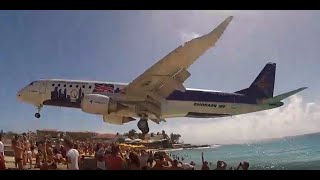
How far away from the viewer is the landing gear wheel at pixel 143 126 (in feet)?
23.6

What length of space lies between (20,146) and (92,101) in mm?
1695

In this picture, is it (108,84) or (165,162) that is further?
(108,84)

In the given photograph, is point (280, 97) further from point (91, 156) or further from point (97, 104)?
point (97, 104)

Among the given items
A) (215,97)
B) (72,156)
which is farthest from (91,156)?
(215,97)

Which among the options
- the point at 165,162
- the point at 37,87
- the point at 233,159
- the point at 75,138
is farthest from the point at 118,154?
the point at 37,87

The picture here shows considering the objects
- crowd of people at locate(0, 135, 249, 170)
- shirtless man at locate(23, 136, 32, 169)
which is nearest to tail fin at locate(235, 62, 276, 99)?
crowd of people at locate(0, 135, 249, 170)

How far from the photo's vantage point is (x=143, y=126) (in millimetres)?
7383

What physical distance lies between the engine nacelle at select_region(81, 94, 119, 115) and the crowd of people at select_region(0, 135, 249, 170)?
112 cm

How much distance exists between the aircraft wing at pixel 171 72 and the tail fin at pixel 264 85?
81cm

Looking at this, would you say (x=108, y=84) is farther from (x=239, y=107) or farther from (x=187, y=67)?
(x=239, y=107)

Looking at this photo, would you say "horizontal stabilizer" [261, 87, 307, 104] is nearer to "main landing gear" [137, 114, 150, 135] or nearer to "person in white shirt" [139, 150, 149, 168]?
"main landing gear" [137, 114, 150, 135]

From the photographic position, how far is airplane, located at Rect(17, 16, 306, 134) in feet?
23.8

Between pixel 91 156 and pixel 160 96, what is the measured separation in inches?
96.5
